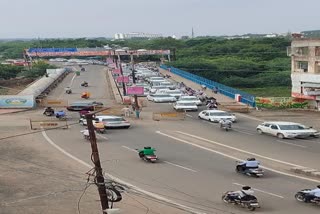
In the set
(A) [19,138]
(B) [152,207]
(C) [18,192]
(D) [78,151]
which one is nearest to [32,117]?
(A) [19,138]

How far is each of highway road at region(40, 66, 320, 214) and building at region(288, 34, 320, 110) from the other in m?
8.30

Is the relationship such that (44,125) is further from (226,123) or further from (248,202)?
(248,202)

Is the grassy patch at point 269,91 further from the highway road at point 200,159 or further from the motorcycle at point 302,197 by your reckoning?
the motorcycle at point 302,197

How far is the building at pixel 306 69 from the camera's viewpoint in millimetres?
48531

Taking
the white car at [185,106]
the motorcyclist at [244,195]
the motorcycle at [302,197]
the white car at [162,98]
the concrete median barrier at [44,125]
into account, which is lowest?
the white car at [162,98]

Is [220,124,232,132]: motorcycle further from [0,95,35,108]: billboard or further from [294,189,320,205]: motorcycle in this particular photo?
[0,95,35,108]: billboard

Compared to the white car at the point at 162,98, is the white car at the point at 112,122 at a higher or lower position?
higher

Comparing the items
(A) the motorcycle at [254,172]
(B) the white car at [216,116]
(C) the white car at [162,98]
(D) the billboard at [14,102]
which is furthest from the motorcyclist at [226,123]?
(D) the billboard at [14,102]

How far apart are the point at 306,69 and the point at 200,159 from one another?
80.4ft

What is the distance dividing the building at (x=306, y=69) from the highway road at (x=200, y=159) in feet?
27.2

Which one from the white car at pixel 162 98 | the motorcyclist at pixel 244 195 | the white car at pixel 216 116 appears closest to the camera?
the motorcyclist at pixel 244 195

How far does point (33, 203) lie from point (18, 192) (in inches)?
74.0

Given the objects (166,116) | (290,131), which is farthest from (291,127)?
(166,116)

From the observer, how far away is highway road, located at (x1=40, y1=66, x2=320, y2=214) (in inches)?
874
